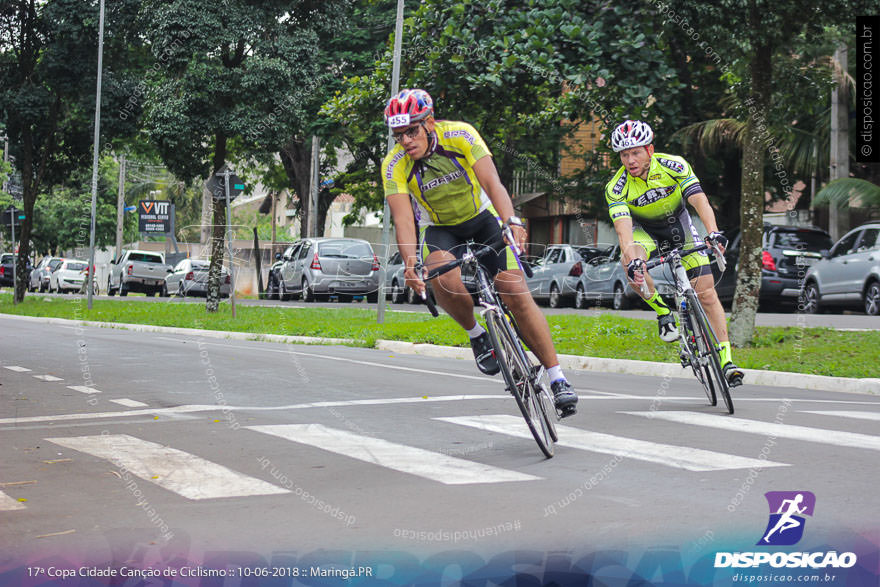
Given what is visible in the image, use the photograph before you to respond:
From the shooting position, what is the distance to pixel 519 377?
260 inches

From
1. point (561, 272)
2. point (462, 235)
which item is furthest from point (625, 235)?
point (561, 272)

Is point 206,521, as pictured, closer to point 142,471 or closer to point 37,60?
point 142,471

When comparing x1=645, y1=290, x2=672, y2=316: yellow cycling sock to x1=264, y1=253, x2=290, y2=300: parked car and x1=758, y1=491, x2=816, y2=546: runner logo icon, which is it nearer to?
x1=758, y1=491, x2=816, y2=546: runner logo icon

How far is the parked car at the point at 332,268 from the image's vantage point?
106ft

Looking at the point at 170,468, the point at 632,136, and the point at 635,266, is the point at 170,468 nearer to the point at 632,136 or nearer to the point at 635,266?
the point at 635,266

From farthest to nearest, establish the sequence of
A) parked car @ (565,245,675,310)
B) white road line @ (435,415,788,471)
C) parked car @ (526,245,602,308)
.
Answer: parked car @ (526,245,602,308) < parked car @ (565,245,675,310) < white road line @ (435,415,788,471)

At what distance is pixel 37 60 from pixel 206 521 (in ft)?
104

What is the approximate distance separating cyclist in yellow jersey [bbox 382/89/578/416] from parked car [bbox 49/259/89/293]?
4946 centimetres

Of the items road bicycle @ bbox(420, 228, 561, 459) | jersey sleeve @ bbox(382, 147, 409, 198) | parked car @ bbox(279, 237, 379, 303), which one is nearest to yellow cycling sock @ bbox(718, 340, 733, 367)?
road bicycle @ bbox(420, 228, 561, 459)

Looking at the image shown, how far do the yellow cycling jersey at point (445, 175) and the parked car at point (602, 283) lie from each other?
18970mm

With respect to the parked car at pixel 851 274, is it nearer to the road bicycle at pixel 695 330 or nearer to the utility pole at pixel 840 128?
the utility pole at pixel 840 128

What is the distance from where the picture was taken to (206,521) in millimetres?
4875

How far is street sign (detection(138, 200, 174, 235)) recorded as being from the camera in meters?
67.6

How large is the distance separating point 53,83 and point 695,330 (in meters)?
27.6
